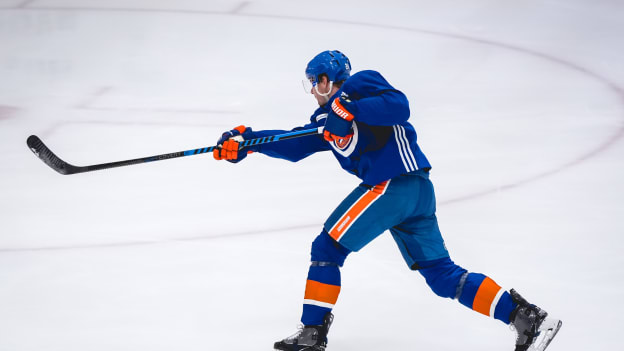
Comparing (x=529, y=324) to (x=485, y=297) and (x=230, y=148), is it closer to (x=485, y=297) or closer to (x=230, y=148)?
(x=485, y=297)

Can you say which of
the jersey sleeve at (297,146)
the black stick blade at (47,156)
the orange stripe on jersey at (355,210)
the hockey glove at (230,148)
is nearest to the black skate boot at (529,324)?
the orange stripe on jersey at (355,210)

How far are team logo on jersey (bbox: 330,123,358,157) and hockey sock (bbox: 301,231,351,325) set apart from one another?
26 centimetres

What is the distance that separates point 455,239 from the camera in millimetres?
3514

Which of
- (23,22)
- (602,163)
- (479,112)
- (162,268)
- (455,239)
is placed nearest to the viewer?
(162,268)

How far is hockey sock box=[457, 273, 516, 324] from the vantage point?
2.53m

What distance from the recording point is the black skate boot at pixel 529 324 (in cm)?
252

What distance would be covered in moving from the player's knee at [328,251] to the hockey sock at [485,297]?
1.16 ft

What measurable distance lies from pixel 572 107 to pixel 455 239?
2.05 metres

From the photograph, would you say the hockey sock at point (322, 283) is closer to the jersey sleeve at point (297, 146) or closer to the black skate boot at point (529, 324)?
the jersey sleeve at point (297, 146)

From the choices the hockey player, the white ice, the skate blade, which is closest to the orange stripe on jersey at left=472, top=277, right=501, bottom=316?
the hockey player

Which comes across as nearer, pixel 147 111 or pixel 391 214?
pixel 391 214

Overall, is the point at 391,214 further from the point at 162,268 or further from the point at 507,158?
the point at 507,158

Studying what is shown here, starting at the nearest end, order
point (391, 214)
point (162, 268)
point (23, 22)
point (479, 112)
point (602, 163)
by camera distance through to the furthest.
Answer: point (391, 214) < point (162, 268) < point (602, 163) < point (479, 112) < point (23, 22)

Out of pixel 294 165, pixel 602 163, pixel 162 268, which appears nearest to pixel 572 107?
pixel 602 163
